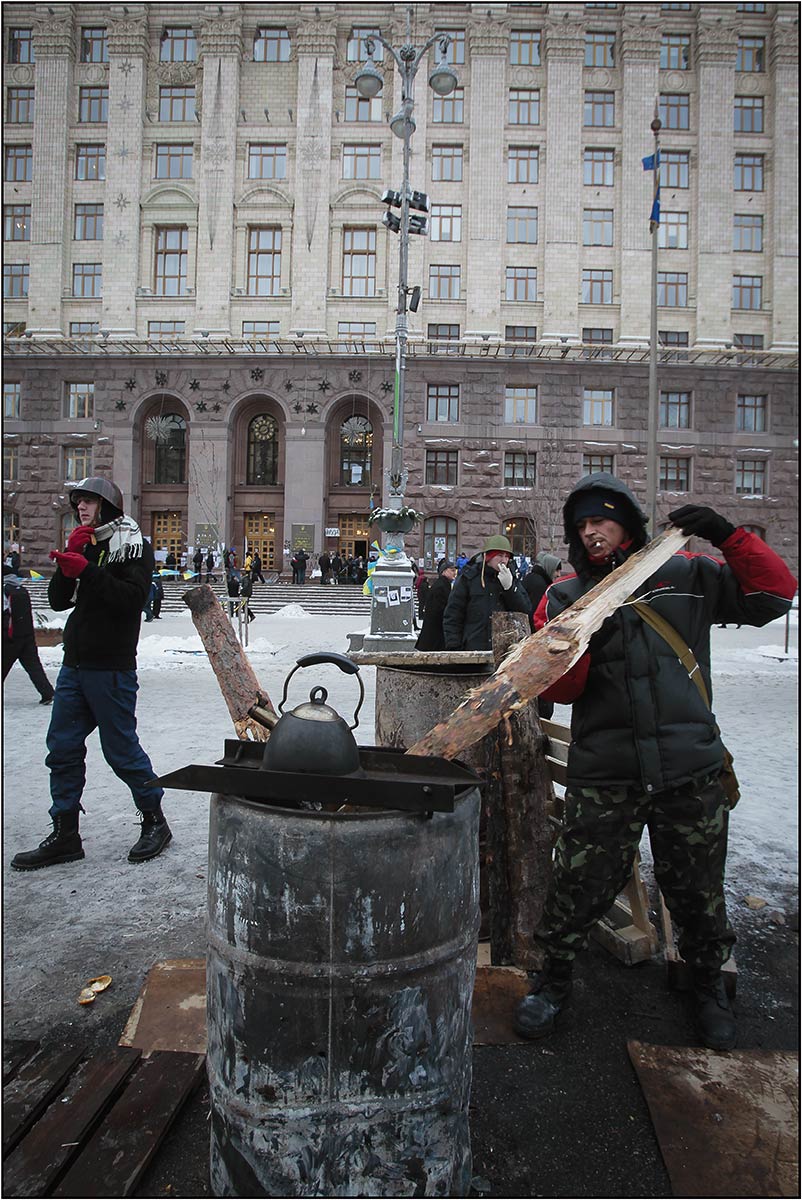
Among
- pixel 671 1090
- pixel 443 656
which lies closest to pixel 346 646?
pixel 443 656

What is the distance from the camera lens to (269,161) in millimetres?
32844

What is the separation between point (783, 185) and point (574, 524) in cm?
3901

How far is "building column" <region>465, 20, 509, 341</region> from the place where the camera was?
32.1m

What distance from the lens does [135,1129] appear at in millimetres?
2131

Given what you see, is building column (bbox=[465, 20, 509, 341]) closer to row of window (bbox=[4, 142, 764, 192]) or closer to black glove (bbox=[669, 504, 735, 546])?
row of window (bbox=[4, 142, 764, 192])

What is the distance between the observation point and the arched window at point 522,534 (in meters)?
32.6

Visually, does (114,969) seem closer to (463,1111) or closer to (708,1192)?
(463,1111)

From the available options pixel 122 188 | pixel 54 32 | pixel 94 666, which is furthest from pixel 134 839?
pixel 54 32

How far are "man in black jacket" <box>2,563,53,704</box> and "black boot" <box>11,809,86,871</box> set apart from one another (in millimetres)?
5049

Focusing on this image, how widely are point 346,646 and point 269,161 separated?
28.5m

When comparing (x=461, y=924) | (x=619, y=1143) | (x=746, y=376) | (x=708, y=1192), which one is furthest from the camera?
(x=746, y=376)

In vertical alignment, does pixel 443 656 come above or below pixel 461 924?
above

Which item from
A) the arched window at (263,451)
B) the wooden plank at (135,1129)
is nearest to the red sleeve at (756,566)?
the wooden plank at (135,1129)

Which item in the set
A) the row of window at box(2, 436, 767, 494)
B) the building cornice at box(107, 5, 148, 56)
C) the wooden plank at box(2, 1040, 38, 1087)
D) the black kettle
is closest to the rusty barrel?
the black kettle
